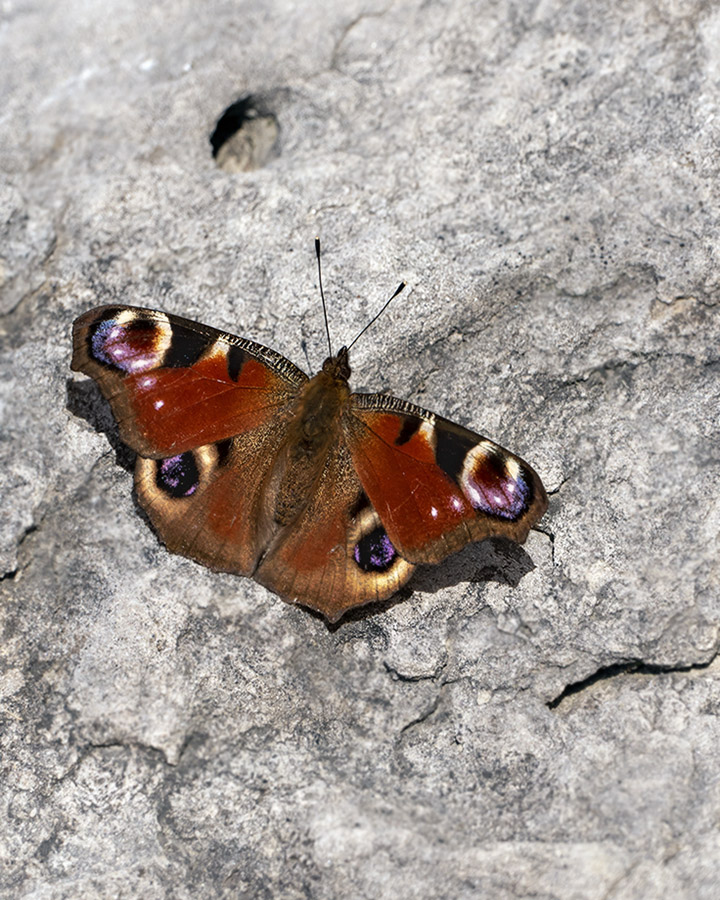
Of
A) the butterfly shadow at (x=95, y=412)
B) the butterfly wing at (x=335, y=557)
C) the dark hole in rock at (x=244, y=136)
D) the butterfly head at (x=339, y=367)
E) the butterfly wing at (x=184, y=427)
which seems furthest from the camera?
the dark hole in rock at (x=244, y=136)

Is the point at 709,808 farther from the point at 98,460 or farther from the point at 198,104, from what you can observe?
the point at 198,104

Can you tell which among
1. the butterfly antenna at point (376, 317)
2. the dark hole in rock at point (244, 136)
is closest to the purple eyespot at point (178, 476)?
the butterfly antenna at point (376, 317)

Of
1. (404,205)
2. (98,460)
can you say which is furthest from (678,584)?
(98,460)

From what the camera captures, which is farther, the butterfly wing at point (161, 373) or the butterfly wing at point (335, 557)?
the butterfly wing at point (161, 373)

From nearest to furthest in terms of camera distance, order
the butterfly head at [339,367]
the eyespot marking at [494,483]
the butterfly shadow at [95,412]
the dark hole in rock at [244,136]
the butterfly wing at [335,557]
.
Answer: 1. the eyespot marking at [494,483]
2. the butterfly wing at [335,557]
3. the butterfly head at [339,367]
4. the butterfly shadow at [95,412]
5. the dark hole in rock at [244,136]

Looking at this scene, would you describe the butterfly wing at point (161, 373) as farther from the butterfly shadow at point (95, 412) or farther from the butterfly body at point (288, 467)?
the butterfly shadow at point (95, 412)

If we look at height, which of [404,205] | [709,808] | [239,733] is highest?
[404,205]
